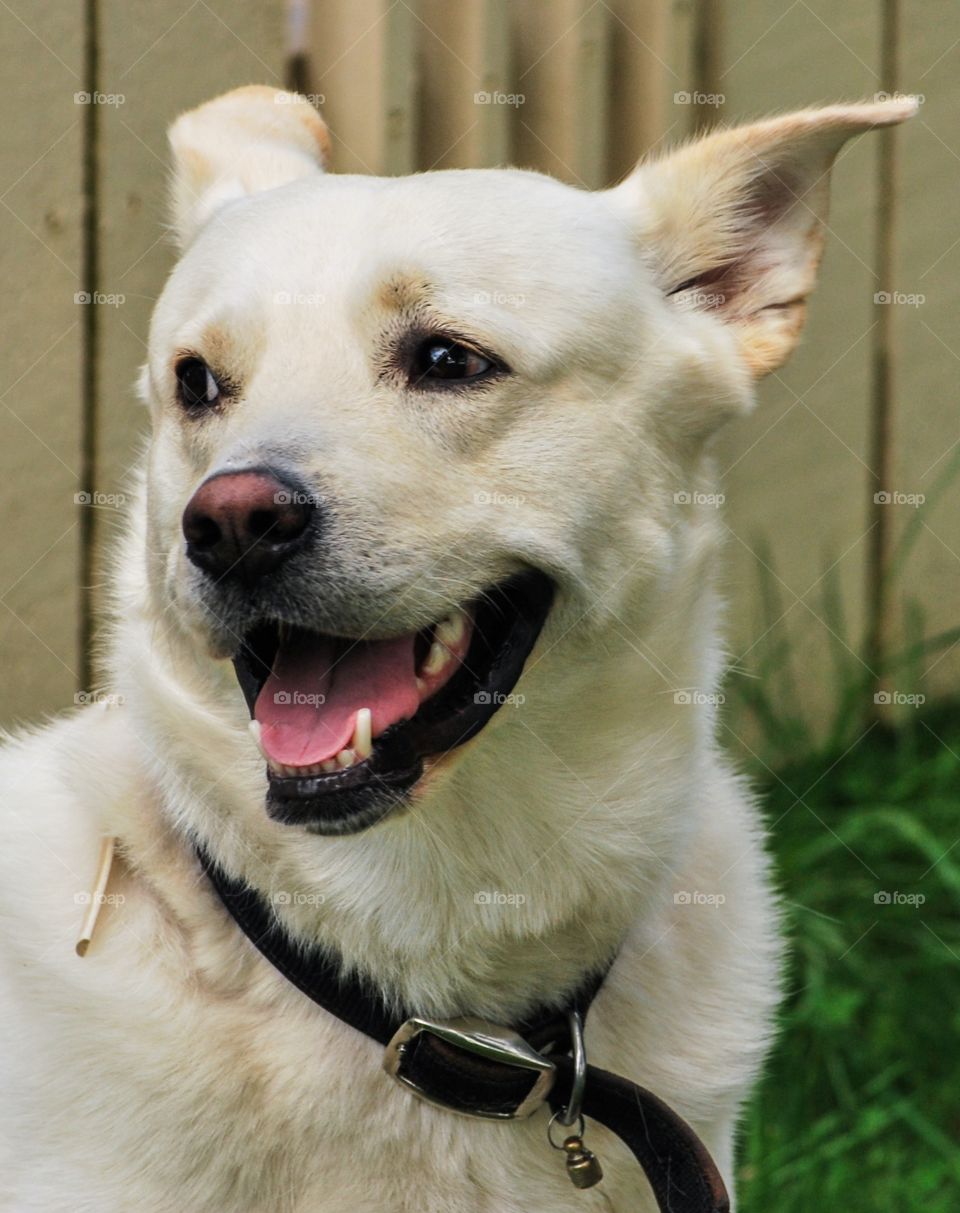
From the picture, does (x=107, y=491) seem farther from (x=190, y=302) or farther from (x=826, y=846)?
(x=826, y=846)

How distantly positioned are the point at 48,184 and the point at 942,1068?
2.80 meters

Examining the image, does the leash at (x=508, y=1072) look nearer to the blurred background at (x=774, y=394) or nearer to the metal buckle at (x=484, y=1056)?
the metal buckle at (x=484, y=1056)

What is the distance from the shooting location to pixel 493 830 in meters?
2.25

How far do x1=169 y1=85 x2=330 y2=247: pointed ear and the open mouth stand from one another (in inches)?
36.6

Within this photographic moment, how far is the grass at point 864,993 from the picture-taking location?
3240 mm

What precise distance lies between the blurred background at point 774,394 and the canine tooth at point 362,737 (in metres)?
0.92

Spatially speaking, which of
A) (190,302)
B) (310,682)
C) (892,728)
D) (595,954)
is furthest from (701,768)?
(892,728)

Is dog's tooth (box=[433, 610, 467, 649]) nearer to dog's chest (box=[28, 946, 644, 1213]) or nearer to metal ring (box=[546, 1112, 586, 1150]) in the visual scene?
dog's chest (box=[28, 946, 644, 1213])

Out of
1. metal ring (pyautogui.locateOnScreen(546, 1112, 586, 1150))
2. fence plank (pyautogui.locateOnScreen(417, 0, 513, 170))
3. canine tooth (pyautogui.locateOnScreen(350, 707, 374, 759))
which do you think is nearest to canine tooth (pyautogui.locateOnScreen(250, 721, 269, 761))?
canine tooth (pyautogui.locateOnScreen(350, 707, 374, 759))

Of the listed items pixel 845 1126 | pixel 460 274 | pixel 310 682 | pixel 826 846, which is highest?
pixel 460 274

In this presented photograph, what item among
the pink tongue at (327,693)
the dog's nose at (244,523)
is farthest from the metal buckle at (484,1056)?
the dog's nose at (244,523)

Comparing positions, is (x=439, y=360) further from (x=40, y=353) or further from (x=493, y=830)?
(x=40, y=353)

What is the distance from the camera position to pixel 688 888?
2453 millimetres

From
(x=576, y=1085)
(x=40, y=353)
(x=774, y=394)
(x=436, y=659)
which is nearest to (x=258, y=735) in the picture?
(x=436, y=659)
